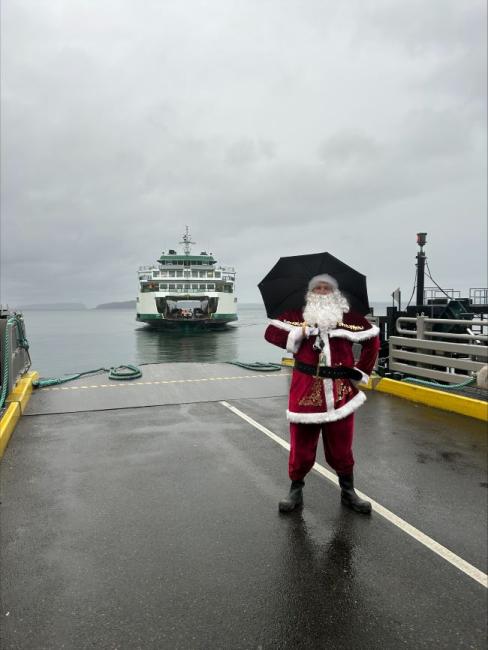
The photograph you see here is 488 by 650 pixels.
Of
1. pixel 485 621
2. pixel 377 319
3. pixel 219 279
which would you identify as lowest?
pixel 485 621

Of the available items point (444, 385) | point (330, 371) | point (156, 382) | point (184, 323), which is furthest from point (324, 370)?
point (184, 323)

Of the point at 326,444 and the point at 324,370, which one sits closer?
the point at 324,370

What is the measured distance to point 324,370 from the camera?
299 cm

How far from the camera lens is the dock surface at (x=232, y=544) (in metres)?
2.08

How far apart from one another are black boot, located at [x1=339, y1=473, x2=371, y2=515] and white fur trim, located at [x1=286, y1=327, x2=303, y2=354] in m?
1.12

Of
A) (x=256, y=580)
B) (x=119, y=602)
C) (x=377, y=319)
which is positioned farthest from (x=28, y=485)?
(x=377, y=319)

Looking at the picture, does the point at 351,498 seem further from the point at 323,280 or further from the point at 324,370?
the point at 323,280

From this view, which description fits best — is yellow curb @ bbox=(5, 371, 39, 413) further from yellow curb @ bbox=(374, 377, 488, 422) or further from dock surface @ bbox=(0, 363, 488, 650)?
yellow curb @ bbox=(374, 377, 488, 422)

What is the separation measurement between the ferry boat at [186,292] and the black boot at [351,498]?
50512 millimetres

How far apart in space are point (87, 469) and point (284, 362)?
25.1ft

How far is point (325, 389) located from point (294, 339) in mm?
430

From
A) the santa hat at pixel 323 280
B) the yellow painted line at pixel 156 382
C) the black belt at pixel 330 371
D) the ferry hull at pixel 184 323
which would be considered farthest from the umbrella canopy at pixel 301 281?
the ferry hull at pixel 184 323

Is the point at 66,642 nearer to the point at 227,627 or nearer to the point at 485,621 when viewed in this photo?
the point at 227,627

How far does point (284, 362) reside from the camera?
11.2 metres
